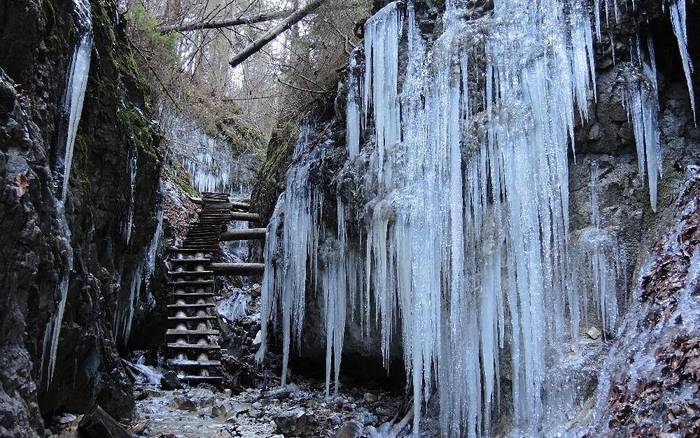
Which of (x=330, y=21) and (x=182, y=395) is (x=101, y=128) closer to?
(x=182, y=395)

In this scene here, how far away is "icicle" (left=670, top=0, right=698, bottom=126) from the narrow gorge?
3 cm

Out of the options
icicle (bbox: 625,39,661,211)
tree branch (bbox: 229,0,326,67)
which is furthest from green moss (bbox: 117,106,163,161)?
icicle (bbox: 625,39,661,211)

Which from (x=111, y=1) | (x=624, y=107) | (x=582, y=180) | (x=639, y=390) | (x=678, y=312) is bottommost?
(x=639, y=390)

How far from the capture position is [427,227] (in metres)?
5.20

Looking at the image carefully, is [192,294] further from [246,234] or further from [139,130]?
[139,130]

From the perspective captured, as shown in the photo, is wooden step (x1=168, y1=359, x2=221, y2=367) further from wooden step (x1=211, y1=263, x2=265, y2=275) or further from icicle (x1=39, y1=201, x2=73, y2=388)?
icicle (x1=39, y1=201, x2=73, y2=388)

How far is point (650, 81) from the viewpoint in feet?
14.7

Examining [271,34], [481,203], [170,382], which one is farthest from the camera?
[271,34]

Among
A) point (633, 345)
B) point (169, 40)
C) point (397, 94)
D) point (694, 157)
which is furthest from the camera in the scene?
point (169, 40)

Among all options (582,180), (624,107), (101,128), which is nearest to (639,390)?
(582,180)

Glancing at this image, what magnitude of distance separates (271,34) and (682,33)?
528 centimetres

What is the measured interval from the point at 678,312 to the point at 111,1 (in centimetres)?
638

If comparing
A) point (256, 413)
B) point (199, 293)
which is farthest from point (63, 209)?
point (199, 293)

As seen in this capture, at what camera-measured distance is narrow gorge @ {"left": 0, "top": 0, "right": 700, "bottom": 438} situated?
3.44 meters
